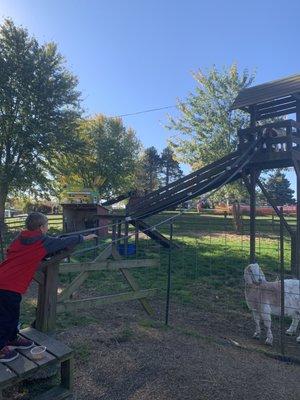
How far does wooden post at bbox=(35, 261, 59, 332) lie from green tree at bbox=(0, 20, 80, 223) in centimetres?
1711

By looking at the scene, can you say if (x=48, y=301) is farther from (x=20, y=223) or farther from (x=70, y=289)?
(x=20, y=223)

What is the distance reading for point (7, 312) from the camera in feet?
11.3

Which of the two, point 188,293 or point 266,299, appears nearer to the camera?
point 266,299

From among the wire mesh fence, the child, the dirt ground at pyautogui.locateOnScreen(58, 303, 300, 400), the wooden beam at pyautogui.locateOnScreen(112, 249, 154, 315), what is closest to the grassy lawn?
the wire mesh fence

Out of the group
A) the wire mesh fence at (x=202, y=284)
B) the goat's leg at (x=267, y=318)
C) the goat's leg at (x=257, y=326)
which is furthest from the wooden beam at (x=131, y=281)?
the goat's leg at (x=267, y=318)

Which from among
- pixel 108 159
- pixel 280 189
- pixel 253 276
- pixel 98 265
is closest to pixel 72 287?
pixel 98 265

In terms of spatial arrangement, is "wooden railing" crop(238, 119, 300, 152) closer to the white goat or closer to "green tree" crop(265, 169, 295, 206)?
the white goat

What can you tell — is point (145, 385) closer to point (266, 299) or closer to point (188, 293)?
point (266, 299)

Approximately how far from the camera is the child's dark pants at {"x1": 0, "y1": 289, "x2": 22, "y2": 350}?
3.39 m

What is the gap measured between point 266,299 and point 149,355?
265 cm

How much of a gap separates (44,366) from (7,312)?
60 cm

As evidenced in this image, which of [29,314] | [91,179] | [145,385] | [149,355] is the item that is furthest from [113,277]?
[91,179]

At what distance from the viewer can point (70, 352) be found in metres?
3.44

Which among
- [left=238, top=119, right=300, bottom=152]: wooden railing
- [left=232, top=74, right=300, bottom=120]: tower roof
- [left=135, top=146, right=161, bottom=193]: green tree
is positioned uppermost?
[left=135, top=146, right=161, bottom=193]: green tree
